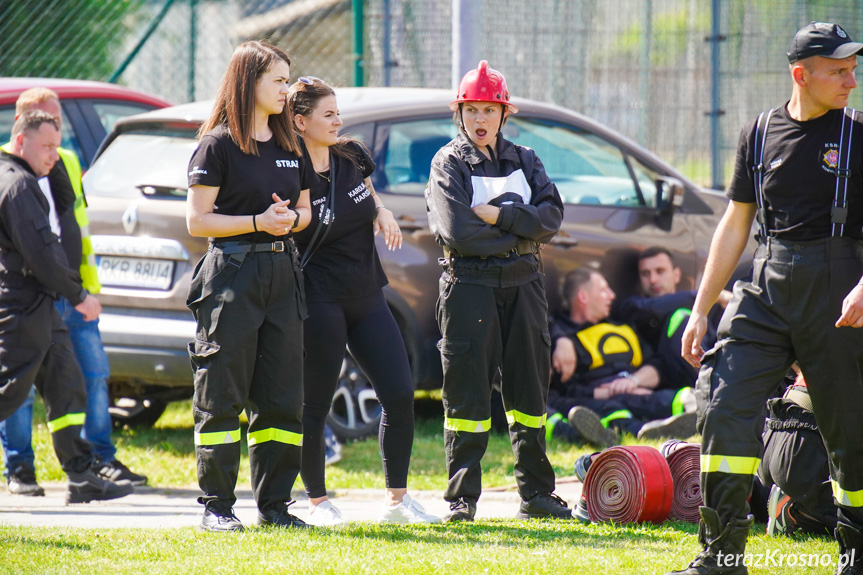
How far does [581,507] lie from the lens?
16.5 feet

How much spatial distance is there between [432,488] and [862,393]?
9.24 feet

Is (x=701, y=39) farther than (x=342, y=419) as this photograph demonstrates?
Yes

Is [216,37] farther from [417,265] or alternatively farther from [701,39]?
[417,265]

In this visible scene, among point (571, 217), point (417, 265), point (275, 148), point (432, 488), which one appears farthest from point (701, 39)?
point (275, 148)

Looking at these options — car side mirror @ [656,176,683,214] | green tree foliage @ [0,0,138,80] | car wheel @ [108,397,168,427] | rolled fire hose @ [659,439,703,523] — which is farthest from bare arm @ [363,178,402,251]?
green tree foliage @ [0,0,138,80]

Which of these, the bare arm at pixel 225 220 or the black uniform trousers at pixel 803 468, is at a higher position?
the bare arm at pixel 225 220

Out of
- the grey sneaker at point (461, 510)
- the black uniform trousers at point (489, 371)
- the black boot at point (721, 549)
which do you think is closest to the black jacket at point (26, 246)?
the black uniform trousers at point (489, 371)

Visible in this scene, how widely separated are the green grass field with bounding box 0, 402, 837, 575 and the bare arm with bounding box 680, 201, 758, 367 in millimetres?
811

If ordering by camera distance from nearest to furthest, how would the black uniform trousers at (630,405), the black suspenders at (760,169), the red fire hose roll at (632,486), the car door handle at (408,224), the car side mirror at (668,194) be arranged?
the black suspenders at (760,169) → the red fire hose roll at (632,486) → the car door handle at (408,224) → the black uniform trousers at (630,405) → the car side mirror at (668,194)

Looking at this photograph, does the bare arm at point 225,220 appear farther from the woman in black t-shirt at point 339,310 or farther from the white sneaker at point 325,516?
the white sneaker at point 325,516

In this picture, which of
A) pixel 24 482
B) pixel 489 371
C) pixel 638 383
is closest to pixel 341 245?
pixel 489 371

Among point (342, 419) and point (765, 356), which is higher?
point (765, 356)

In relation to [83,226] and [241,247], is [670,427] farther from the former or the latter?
[83,226]

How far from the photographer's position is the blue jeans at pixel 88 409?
610cm
